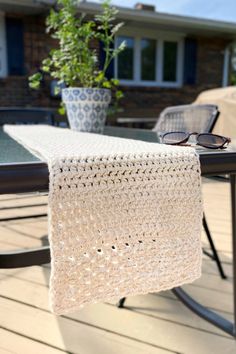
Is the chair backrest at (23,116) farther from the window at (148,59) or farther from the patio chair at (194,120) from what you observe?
the window at (148,59)

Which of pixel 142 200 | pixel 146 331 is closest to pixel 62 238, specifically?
pixel 142 200

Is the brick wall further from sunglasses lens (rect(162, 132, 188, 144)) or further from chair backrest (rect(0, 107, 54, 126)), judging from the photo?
sunglasses lens (rect(162, 132, 188, 144))

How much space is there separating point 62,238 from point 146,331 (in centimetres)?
82

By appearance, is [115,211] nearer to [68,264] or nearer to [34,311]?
[68,264]

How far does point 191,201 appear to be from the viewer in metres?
0.66

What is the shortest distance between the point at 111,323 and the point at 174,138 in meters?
0.76

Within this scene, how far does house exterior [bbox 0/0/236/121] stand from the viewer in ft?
20.4

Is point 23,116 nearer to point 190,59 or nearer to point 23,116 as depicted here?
point 23,116

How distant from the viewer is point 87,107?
1.48 metres

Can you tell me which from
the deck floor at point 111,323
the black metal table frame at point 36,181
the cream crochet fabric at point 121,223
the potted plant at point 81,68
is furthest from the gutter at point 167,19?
the cream crochet fabric at point 121,223

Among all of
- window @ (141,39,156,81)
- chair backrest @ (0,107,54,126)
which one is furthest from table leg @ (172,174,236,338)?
window @ (141,39,156,81)

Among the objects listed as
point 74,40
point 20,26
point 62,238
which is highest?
point 20,26

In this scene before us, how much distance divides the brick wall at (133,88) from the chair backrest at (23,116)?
4275 millimetres

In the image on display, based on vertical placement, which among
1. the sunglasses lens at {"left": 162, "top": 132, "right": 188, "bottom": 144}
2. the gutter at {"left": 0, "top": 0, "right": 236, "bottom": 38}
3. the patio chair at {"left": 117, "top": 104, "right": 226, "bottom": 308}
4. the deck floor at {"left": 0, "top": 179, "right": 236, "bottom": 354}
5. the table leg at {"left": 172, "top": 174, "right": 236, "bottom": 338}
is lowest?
the deck floor at {"left": 0, "top": 179, "right": 236, "bottom": 354}
